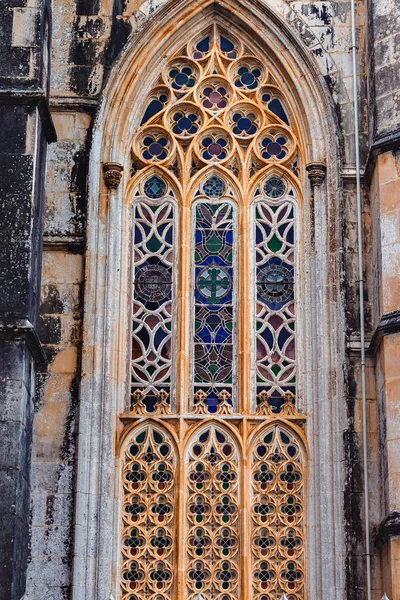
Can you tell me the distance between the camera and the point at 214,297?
1529 cm

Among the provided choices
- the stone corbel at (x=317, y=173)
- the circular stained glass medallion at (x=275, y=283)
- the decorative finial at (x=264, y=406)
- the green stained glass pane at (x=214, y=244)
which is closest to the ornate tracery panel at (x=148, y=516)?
the decorative finial at (x=264, y=406)

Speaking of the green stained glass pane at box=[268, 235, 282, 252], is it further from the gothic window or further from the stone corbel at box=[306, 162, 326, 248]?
the stone corbel at box=[306, 162, 326, 248]

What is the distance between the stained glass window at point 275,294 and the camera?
15000mm

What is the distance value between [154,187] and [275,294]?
183 centimetres

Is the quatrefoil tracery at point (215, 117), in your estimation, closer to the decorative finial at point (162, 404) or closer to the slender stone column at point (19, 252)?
the slender stone column at point (19, 252)

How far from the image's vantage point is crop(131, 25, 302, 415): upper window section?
15.0 metres

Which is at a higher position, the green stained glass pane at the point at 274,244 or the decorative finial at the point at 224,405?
the green stained glass pane at the point at 274,244

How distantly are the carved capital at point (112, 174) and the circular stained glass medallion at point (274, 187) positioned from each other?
1.66 meters

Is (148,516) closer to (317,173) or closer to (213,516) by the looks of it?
(213,516)

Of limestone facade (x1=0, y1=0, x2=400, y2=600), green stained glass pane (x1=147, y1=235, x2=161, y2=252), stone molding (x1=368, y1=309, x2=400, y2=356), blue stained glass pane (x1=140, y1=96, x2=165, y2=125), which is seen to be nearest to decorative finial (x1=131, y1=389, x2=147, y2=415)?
limestone facade (x1=0, y1=0, x2=400, y2=600)

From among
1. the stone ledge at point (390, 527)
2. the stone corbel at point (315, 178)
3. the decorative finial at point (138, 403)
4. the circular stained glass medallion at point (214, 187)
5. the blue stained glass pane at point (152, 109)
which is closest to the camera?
the stone ledge at point (390, 527)

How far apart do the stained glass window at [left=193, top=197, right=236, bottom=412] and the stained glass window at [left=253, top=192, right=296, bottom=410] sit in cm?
29

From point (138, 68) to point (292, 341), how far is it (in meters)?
3.53

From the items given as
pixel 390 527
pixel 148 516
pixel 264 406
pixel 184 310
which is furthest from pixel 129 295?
pixel 390 527
